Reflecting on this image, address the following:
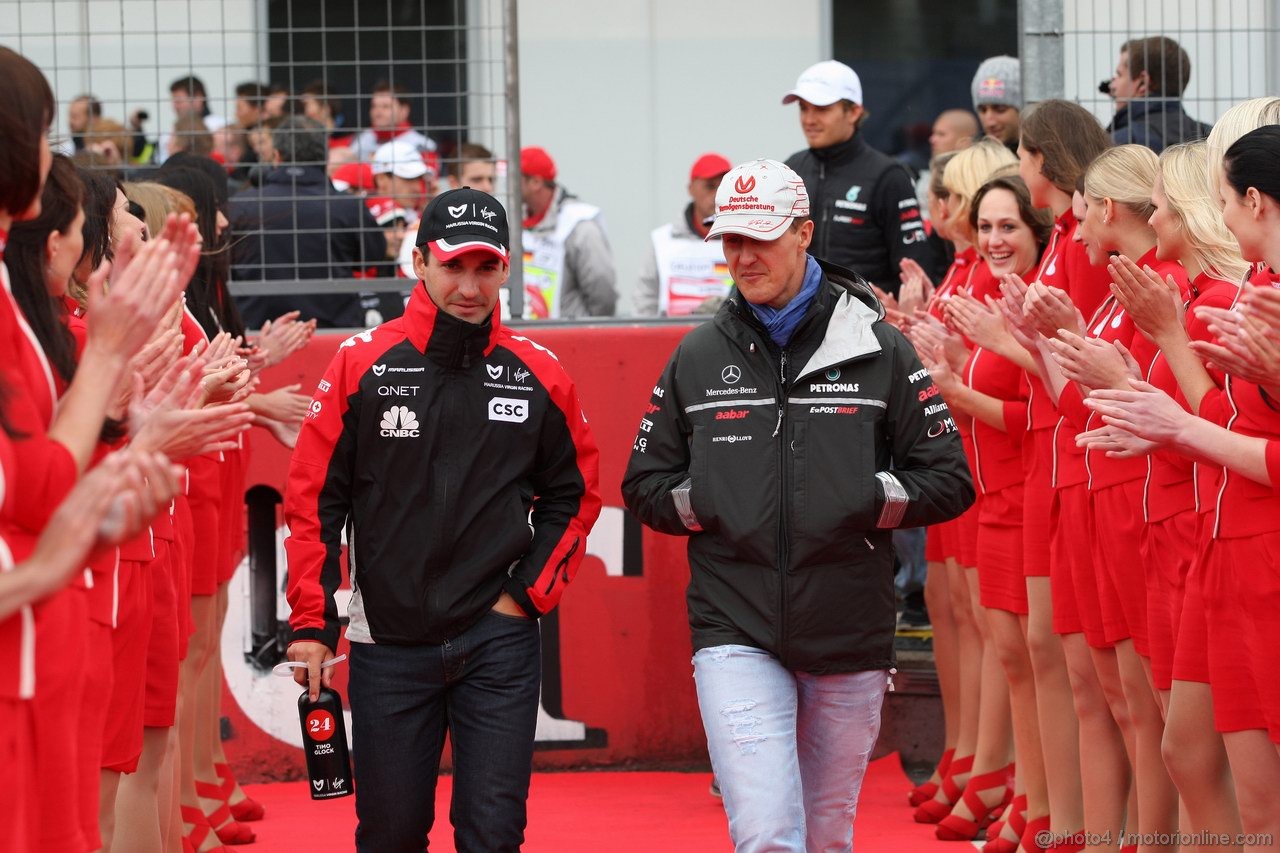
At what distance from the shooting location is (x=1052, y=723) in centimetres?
590

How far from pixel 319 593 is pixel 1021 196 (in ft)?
9.96

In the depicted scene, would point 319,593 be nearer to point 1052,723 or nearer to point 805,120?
point 1052,723

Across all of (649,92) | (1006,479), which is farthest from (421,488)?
(649,92)

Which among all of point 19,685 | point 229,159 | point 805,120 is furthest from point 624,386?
point 19,685

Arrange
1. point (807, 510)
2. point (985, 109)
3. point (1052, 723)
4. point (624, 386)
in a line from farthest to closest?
point (985, 109) < point (624, 386) < point (1052, 723) < point (807, 510)

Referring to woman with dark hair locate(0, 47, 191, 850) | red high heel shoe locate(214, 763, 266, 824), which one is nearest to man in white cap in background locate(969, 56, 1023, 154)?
red high heel shoe locate(214, 763, 266, 824)

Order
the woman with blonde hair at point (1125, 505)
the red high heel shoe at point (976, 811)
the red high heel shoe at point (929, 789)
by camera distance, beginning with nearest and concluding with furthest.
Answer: the woman with blonde hair at point (1125, 505) → the red high heel shoe at point (976, 811) → the red high heel shoe at point (929, 789)

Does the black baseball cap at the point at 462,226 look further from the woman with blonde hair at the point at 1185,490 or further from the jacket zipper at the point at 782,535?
the woman with blonde hair at the point at 1185,490

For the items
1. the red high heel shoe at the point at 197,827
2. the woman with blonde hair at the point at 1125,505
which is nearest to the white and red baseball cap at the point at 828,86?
the woman with blonde hair at the point at 1125,505

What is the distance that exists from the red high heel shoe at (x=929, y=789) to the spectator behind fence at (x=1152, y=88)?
2498 millimetres

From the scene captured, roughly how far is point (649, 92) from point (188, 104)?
482 centimetres

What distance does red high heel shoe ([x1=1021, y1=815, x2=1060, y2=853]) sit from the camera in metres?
5.91

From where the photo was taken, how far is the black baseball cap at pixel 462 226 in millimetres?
4809

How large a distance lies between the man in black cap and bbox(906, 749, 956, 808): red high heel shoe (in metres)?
2.59
